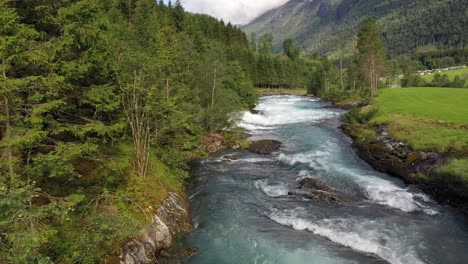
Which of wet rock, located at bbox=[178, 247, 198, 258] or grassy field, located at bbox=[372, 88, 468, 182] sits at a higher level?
grassy field, located at bbox=[372, 88, 468, 182]

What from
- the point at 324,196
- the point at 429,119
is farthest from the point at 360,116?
the point at 324,196

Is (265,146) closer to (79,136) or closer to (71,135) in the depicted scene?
(71,135)

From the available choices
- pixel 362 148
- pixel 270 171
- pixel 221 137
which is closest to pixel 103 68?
pixel 270 171

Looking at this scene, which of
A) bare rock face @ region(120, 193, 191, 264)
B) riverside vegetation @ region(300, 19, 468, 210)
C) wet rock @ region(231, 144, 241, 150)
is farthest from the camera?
wet rock @ region(231, 144, 241, 150)

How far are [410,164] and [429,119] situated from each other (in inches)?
495

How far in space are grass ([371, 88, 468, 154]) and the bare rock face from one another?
20591 millimetres

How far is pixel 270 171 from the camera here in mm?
28734

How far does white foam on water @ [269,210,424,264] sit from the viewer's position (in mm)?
15219

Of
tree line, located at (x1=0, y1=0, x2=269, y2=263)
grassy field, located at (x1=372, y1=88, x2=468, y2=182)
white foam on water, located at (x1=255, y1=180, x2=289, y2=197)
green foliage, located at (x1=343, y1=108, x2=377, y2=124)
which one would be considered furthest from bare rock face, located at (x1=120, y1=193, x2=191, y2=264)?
green foliage, located at (x1=343, y1=108, x2=377, y2=124)

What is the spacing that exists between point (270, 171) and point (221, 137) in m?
12.2

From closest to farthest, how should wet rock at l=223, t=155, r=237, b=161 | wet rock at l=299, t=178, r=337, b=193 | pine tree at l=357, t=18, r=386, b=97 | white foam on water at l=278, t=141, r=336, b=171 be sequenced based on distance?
wet rock at l=299, t=178, r=337, b=193 → white foam on water at l=278, t=141, r=336, b=171 → wet rock at l=223, t=155, r=237, b=161 → pine tree at l=357, t=18, r=386, b=97

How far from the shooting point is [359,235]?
16906 millimetres

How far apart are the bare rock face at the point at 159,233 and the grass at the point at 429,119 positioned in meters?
20.6

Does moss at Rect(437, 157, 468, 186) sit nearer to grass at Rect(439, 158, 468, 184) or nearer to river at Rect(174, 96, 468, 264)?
grass at Rect(439, 158, 468, 184)
